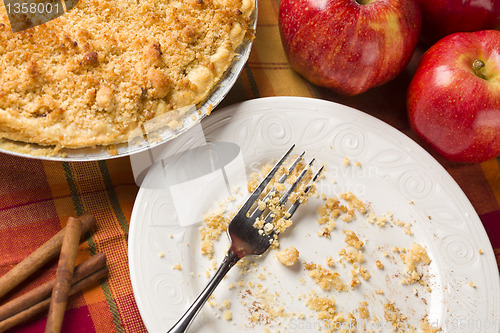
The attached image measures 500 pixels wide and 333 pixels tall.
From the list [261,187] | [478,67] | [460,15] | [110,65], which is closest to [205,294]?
[261,187]

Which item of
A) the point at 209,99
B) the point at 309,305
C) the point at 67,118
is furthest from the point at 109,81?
the point at 309,305

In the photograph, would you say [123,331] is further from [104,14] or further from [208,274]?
[104,14]

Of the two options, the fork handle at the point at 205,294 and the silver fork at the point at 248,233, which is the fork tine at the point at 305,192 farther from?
the fork handle at the point at 205,294

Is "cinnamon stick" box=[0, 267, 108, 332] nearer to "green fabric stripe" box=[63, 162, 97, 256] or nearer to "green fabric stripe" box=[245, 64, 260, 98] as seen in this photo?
"green fabric stripe" box=[63, 162, 97, 256]

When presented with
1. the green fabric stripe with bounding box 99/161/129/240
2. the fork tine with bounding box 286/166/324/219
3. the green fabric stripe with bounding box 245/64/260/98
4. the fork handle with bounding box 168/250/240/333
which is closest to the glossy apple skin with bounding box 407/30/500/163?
the fork tine with bounding box 286/166/324/219

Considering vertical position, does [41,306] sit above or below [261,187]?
below

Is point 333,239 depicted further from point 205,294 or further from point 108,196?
point 108,196
